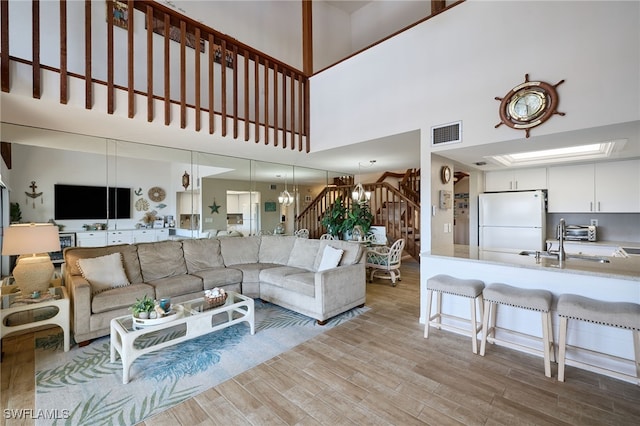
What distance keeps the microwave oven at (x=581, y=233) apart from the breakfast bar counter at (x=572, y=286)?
174 centimetres

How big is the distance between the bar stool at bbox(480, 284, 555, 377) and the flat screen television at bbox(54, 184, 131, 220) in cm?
501

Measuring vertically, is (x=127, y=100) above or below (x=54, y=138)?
above

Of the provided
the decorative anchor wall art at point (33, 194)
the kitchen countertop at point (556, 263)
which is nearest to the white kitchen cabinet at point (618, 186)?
the kitchen countertop at point (556, 263)

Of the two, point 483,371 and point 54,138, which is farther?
point 54,138

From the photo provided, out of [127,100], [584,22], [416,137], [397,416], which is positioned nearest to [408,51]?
[416,137]

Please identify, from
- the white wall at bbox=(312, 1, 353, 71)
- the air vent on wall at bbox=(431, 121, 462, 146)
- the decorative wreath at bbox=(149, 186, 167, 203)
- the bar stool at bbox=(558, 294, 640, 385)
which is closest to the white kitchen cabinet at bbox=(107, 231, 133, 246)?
the decorative wreath at bbox=(149, 186, 167, 203)

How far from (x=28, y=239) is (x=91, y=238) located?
1383 mm

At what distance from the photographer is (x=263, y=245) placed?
4949mm

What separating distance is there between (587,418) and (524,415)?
16.0 inches

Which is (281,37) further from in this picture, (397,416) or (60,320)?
(397,416)

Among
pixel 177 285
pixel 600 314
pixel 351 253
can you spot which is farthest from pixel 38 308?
pixel 600 314

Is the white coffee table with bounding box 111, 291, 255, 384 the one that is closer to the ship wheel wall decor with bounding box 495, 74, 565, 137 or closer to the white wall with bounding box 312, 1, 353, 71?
the ship wheel wall decor with bounding box 495, 74, 565, 137

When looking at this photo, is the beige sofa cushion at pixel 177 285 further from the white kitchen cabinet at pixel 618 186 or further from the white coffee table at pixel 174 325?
the white kitchen cabinet at pixel 618 186

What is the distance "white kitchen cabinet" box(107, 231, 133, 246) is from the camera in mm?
4102
